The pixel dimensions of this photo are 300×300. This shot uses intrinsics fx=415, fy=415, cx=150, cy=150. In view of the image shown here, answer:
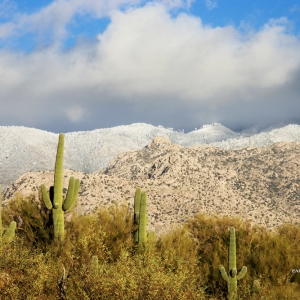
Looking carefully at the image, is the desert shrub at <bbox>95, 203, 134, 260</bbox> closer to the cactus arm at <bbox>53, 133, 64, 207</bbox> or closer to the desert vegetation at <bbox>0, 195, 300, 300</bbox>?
the desert vegetation at <bbox>0, 195, 300, 300</bbox>

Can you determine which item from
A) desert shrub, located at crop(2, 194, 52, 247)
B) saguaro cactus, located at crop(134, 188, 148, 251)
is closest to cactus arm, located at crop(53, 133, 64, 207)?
desert shrub, located at crop(2, 194, 52, 247)

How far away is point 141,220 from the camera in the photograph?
22688 mm

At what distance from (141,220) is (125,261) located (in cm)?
833

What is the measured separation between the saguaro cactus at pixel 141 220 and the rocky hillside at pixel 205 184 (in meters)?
27.7

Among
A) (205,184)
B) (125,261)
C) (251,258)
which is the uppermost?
(205,184)

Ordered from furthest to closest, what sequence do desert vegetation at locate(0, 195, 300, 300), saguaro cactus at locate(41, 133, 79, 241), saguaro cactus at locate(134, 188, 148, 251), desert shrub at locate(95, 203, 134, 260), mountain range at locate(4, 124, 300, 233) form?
mountain range at locate(4, 124, 300, 233) → saguaro cactus at locate(134, 188, 148, 251) → desert shrub at locate(95, 203, 134, 260) → saguaro cactus at locate(41, 133, 79, 241) → desert vegetation at locate(0, 195, 300, 300)

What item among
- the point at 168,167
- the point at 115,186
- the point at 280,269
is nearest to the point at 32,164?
the point at 168,167

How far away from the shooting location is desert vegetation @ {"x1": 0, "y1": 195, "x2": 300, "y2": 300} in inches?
537

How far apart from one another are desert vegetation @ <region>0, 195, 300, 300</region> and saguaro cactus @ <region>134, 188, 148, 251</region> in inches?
18.0

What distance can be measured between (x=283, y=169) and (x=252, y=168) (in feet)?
22.4

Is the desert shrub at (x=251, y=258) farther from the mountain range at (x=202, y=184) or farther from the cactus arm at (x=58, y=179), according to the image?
the mountain range at (x=202, y=184)

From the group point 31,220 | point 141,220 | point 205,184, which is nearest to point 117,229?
point 141,220

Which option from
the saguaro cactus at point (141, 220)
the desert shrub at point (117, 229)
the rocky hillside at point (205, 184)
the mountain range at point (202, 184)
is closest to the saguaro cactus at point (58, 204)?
the desert shrub at point (117, 229)

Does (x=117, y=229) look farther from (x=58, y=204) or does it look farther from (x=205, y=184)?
(x=205, y=184)
